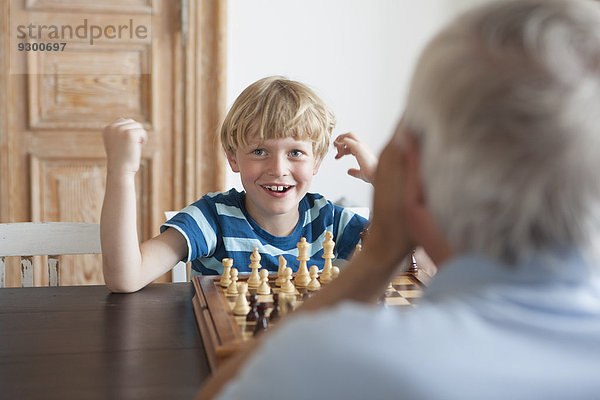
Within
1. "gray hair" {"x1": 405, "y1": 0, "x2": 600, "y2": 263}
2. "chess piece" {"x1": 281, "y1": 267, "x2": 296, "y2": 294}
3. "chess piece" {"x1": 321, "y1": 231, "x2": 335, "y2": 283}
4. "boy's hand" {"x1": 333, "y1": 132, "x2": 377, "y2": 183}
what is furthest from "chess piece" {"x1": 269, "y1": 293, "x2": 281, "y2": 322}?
"boy's hand" {"x1": 333, "y1": 132, "x2": 377, "y2": 183}

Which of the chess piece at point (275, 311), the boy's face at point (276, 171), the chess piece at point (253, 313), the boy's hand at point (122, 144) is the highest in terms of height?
the boy's hand at point (122, 144)

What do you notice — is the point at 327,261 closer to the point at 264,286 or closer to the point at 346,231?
the point at 264,286

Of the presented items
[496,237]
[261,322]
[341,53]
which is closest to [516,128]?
[496,237]

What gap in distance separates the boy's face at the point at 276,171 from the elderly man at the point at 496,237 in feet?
3.98

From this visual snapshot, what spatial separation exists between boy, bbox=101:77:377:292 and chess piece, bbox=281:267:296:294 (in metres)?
0.35

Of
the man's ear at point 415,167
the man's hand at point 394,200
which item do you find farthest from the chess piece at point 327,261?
the man's ear at point 415,167

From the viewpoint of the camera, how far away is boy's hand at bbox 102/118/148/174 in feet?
4.85

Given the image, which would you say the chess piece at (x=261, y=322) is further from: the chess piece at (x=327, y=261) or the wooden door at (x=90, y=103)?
the wooden door at (x=90, y=103)

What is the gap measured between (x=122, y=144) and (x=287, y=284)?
0.51 m

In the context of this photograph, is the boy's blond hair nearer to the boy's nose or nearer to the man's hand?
the boy's nose

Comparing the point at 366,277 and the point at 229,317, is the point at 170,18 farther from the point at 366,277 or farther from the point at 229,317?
the point at 366,277

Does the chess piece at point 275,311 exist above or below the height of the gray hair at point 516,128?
below

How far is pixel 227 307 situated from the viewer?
121cm

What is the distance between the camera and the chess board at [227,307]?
1.00 meters
